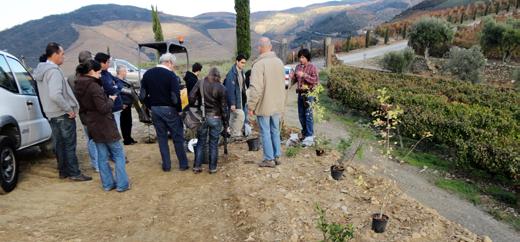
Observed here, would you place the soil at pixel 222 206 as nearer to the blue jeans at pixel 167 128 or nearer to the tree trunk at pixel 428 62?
the blue jeans at pixel 167 128

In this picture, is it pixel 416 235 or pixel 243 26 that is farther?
pixel 243 26

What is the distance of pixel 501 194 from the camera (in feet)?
22.5

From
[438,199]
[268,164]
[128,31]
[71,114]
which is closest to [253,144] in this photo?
[268,164]

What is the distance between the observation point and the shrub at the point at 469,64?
22.5 m

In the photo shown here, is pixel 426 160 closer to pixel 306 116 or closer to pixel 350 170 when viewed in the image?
pixel 306 116

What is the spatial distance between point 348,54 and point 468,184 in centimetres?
3156

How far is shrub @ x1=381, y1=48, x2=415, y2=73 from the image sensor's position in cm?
2608

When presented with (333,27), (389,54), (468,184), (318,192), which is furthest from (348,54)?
(333,27)

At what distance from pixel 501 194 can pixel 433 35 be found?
2484cm

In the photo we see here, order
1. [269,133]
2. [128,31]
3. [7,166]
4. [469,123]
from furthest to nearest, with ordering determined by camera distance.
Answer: [128,31]
[469,123]
[269,133]
[7,166]

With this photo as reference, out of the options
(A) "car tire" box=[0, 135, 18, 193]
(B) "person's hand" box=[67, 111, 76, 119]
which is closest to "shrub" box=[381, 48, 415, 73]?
(B) "person's hand" box=[67, 111, 76, 119]

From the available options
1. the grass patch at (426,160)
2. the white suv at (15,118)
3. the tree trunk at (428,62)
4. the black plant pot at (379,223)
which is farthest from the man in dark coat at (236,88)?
the tree trunk at (428,62)

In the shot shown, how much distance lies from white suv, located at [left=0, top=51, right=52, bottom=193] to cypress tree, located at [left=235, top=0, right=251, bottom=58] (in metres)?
18.0

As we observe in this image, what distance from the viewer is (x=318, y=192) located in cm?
515
